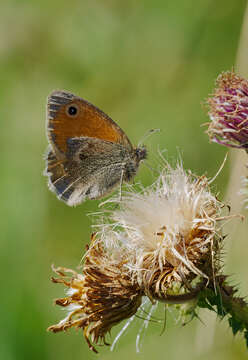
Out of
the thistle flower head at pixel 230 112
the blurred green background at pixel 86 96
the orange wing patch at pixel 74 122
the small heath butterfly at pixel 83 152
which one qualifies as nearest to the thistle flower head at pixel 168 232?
the thistle flower head at pixel 230 112

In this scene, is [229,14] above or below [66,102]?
above

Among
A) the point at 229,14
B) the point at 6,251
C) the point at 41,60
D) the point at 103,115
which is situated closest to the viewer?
the point at 103,115

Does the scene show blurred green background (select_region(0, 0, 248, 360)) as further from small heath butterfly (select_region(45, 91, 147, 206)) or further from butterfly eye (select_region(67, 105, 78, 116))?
butterfly eye (select_region(67, 105, 78, 116))

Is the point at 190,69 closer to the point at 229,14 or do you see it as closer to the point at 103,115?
the point at 229,14

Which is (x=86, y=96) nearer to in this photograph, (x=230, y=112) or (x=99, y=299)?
(x=230, y=112)

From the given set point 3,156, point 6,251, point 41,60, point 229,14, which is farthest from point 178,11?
point 6,251

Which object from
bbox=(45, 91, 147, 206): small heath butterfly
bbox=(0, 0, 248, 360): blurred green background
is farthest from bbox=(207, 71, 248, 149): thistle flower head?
bbox=(0, 0, 248, 360): blurred green background

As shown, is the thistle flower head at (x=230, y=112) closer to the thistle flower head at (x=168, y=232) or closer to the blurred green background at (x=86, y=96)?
the thistle flower head at (x=168, y=232)
